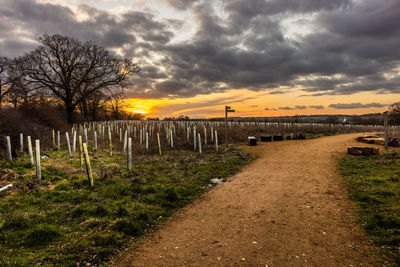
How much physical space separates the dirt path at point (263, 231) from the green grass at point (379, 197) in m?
0.31

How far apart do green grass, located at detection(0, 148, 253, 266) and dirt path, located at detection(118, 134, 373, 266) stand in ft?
2.18

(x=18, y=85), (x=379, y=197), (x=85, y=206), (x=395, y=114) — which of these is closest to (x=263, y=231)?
(x=379, y=197)

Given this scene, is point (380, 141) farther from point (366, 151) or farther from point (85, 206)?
point (85, 206)

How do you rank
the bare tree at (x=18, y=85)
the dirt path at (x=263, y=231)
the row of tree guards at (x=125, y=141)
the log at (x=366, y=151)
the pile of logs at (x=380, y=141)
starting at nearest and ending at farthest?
the dirt path at (x=263, y=231)
the row of tree guards at (x=125, y=141)
the log at (x=366, y=151)
the pile of logs at (x=380, y=141)
the bare tree at (x=18, y=85)

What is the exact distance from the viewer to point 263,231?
4719 mm

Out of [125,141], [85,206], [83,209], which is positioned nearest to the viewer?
[83,209]

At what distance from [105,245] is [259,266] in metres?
3.12

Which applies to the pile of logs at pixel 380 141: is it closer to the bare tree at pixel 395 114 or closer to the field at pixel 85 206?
the field at pixel 85 206

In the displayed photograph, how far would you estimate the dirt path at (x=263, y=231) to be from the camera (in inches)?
150

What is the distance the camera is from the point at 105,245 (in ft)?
14.3

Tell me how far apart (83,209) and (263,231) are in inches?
196

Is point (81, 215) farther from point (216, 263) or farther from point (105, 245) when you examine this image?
point (216, 263)

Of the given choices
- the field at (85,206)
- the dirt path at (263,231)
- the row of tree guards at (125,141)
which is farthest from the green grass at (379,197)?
the row of tree guards at (125,141)

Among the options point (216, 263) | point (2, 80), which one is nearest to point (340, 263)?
point (216, 263)
